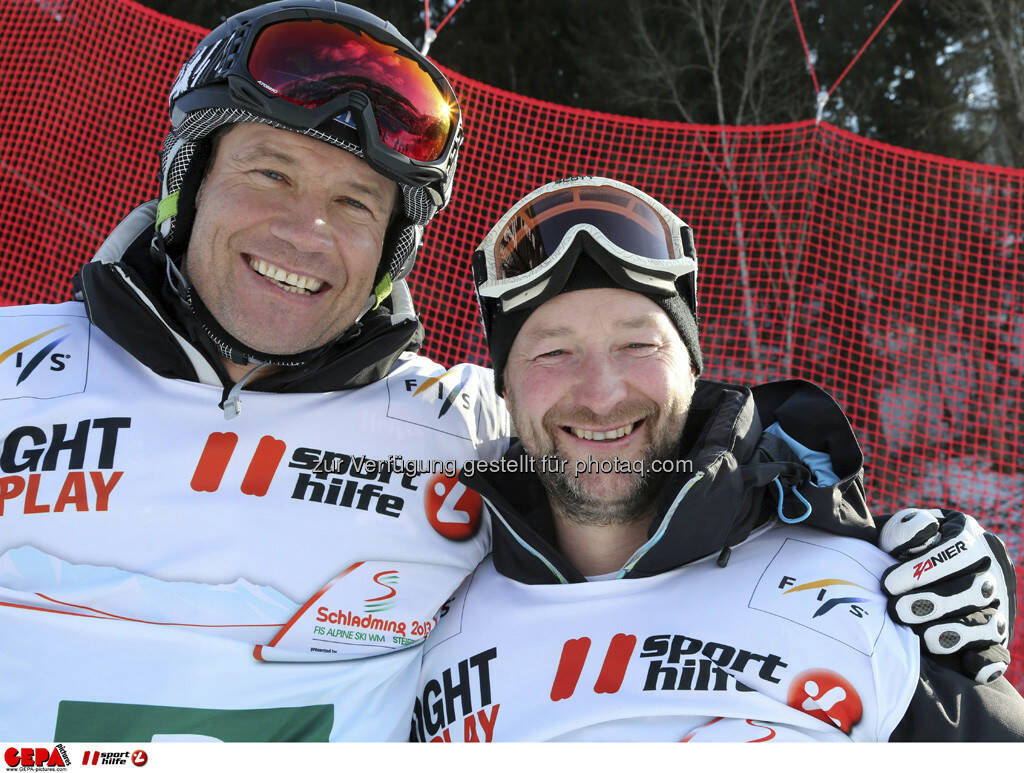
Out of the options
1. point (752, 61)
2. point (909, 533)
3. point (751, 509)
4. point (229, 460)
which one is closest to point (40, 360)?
point (229, 460)

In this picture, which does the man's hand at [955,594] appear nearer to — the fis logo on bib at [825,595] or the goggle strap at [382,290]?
the fis logo on bib at [825,595]

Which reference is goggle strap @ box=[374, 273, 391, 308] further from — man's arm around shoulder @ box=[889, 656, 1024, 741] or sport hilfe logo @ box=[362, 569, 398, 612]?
man's arm around shoulder @ box=[889, 656, 1024, 741]

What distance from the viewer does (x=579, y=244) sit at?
226 centimetres

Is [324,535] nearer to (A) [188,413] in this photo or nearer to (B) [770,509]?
(A) [188,413]

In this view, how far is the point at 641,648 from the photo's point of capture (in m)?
1.94

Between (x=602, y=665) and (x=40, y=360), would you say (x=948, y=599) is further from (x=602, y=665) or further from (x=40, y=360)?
(x=40, y=360)

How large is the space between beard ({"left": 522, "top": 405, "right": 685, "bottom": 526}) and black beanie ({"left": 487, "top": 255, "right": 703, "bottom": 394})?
0.89 ft

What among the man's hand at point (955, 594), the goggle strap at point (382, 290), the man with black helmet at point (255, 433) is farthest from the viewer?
the goggle strap at point (382, 290)

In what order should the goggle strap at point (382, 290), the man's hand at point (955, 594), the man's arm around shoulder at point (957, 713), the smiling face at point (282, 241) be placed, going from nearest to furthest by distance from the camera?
the man's arm around shoulder at point (957, 713), the man's hand at point (955, 594), the smiling face at point (282, 241), the goggle strap at point (382, 290)

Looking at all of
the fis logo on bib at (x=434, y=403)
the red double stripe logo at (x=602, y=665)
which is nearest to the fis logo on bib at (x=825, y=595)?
the red double stripe logo at (x=602, y=665)

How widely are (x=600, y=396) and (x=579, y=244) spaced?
423 millimetres

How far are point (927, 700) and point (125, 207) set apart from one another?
6033mm

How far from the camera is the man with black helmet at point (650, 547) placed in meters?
1.84

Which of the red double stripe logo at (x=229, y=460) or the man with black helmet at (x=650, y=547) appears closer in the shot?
the man with black helmet at (x=650, y=547)
